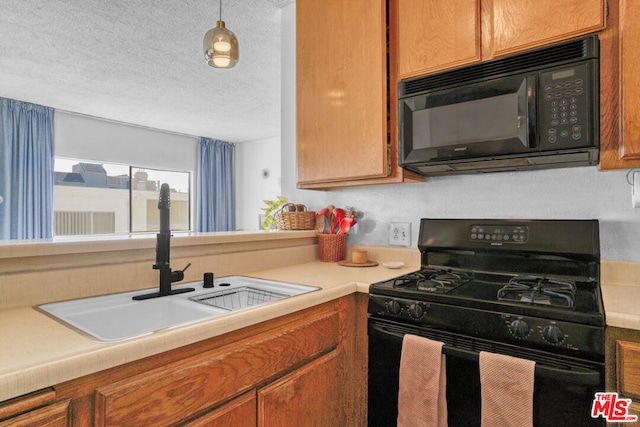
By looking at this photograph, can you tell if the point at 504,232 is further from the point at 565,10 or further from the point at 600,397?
the point at 565,10

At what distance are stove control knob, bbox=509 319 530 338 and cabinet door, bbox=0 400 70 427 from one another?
1.09 metres

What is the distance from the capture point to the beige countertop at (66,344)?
2.17 feet

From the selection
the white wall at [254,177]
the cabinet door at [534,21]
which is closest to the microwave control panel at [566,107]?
the cabinet door at [534,21]

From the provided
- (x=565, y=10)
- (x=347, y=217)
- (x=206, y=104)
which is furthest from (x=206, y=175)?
(x=565, y=10)

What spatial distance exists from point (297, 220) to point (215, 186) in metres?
4.81

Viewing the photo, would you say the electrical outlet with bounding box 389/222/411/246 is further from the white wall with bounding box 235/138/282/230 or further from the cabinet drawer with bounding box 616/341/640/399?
the white wall with bounding box 235/138/282/230

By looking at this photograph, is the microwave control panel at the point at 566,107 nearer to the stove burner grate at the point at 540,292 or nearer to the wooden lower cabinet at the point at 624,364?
the stove burner grate at the point at 540,292

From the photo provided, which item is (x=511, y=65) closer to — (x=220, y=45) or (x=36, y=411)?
(x=220, y=45)

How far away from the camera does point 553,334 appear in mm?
1015

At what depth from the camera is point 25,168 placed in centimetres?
453

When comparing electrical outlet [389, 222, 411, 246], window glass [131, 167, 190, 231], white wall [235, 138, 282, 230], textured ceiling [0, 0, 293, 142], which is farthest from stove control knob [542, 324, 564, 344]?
white wall [235, 138, 282, 230]

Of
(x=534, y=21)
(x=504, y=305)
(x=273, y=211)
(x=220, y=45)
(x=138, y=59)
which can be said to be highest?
(x=138, y=59)

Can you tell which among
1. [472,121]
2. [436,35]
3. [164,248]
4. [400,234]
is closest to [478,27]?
[436,35]

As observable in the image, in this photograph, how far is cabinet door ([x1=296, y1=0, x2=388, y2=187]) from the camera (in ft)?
5.62
